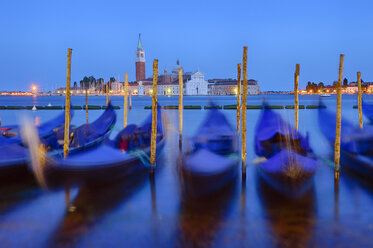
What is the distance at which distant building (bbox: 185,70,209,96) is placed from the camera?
79.6 m

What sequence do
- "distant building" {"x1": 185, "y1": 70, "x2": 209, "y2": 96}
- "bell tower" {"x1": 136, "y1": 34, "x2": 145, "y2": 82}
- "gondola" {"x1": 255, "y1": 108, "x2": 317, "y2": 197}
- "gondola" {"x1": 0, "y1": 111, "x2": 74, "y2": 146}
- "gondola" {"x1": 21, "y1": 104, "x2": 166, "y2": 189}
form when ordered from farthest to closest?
"bell tower" {"x1": 136, "y1": 34, "x2": 145, "y2": 82}
"distant building" {"x1": 185, "y1": 70, "x2": 209, "y2": 96}
"gondola" {"x1": 0, "y1": 111, "x2": 74, "y2": 146}
"gondola" {"x1": 21, "y1": 104, "x2": 166, "y2": 189}
"gondola" {"x1": 255, "y1": 108, "x2": 317, "y2": 197}

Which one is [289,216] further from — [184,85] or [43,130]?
[184,85]

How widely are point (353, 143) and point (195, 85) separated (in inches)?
2942

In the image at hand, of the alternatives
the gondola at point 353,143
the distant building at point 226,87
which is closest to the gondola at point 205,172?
the gondola at point 353,143

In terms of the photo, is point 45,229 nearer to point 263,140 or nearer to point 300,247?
point 300,247

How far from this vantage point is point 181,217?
13.6 feet

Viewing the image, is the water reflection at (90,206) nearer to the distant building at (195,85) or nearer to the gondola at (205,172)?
the gondola at (205,172)

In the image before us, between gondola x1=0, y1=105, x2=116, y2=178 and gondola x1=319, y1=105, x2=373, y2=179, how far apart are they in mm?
4520

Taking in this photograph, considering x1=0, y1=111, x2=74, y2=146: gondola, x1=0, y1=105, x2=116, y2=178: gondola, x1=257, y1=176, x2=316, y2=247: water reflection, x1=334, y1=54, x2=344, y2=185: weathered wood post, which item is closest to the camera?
x1=257, y1=176, x2=316, y2=247: water reflection

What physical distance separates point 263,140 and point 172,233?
298cm

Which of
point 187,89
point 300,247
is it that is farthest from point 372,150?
point 187,89

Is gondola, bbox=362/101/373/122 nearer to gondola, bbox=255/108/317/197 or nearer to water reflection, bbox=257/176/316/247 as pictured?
gondola, bbox=255/108/317/197

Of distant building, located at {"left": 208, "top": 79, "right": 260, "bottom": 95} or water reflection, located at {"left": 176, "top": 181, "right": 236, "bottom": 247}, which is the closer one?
water reflection, located at {"left": 176, "top": 181, "right": 236, "bottom": 247}

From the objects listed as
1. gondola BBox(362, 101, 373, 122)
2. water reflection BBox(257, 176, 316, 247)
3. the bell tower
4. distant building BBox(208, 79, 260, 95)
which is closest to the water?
water reflection BBox(257, 176, 316, 247)
